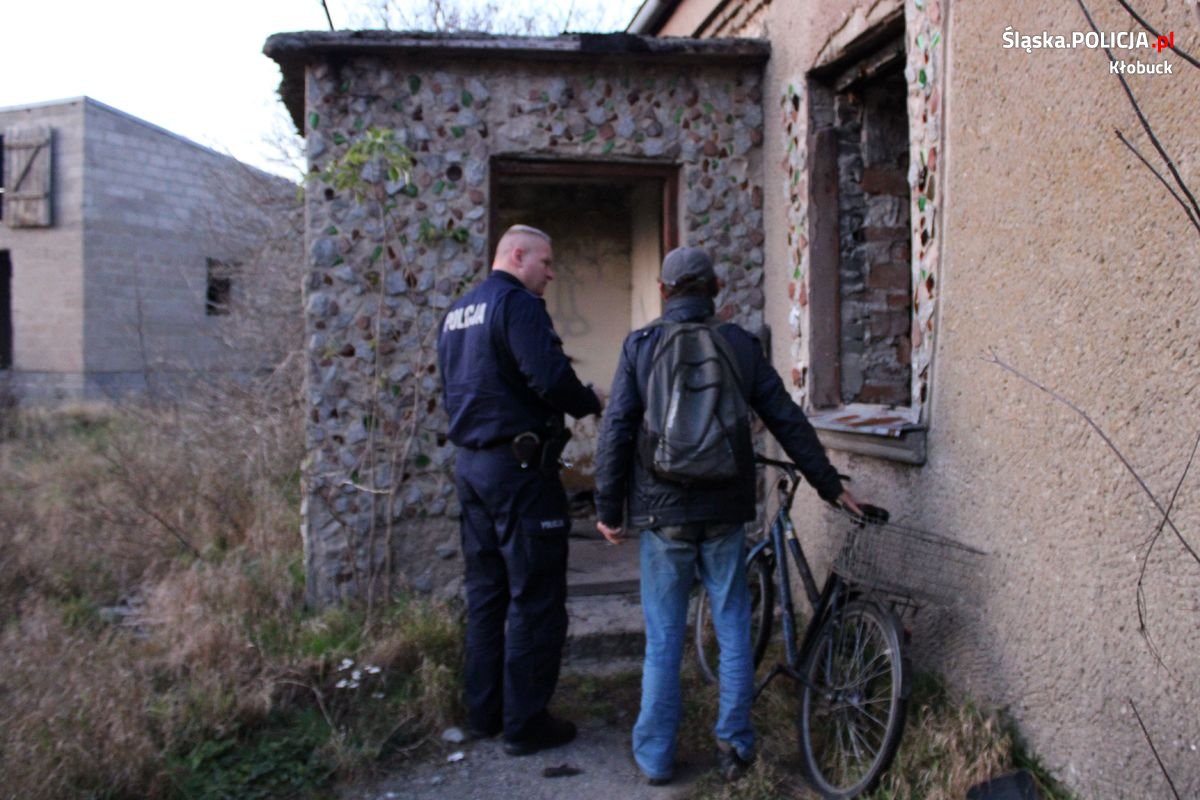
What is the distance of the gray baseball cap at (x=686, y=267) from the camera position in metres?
3.64

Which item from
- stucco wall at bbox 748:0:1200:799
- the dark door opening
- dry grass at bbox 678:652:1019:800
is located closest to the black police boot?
dry grass at bbox 678:652:1019:800

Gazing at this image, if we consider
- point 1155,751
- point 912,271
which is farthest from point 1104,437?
point 912,271

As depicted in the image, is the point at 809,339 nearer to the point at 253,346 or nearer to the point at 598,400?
the point at 598,400

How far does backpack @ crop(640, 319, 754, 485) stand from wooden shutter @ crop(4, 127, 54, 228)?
586 inches

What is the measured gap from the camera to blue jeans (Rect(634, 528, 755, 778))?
12.0 ft

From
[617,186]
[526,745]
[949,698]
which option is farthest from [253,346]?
[949,698]

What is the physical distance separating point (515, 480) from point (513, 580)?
1.35 ft

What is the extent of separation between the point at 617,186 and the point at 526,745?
17.5 feet

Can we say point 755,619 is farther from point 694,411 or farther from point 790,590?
point 694,411

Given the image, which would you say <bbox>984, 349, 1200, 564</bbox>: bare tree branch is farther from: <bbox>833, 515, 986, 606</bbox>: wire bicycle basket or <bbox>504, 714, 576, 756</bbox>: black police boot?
<bbox>504, 714, 576, 756</bbox>: black police boot

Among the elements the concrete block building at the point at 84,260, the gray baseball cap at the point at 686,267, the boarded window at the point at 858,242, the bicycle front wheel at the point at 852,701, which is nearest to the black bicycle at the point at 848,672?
the bicycle front wheel at the point at 852,701

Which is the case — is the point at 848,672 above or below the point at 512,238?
below

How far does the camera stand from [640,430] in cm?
364

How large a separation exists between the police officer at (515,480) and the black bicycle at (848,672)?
0.86 meters
